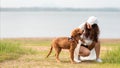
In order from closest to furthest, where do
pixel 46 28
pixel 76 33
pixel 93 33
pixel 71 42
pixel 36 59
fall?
pixel 76 33 → pixel 71 42 → pixel 93 33 → pixel 36 59 → pixel 46 28

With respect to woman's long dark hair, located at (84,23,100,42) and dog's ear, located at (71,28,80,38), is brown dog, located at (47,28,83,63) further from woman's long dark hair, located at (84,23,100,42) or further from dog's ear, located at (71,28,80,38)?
woman's long dark hair, located at (84,23,100,42)

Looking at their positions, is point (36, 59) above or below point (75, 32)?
below

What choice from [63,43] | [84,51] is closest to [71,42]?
[63,43]

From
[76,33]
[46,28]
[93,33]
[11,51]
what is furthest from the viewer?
[46,28]

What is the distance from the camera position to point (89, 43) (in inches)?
508

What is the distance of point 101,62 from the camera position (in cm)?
1287

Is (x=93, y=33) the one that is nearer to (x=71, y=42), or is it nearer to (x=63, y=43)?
(x=71, y=42)

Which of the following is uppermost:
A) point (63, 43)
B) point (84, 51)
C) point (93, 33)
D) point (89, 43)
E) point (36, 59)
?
point (93, 33)

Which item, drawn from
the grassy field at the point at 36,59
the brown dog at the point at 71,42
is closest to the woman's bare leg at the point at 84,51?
the grassy field at the point at 36,59

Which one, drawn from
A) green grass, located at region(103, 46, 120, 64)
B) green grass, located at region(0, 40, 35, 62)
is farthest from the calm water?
green grass, located at region(103, 46, 120, 64)

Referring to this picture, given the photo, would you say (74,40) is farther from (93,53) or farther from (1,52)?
(1,52)

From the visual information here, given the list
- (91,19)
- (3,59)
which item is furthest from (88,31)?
(3,59)

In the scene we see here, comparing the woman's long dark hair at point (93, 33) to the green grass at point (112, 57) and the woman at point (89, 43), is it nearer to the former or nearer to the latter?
the woman at point (89, 43)

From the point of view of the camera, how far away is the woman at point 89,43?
498 inches
